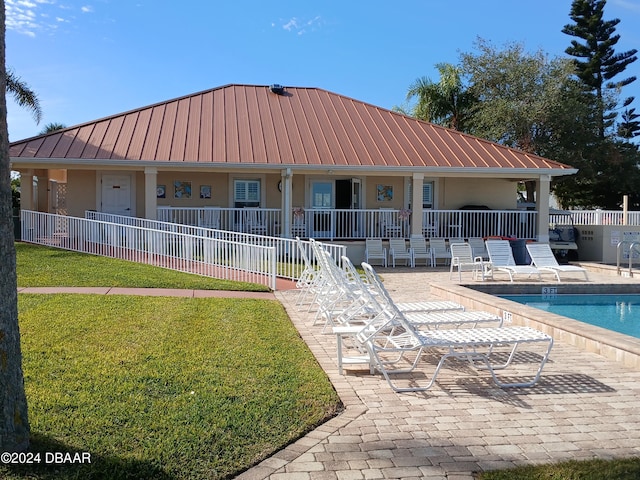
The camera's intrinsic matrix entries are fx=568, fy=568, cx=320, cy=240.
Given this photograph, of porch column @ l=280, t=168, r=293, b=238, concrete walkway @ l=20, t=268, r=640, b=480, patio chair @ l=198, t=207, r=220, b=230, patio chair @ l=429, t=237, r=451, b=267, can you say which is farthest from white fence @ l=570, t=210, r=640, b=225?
concrete walkway @ l=20, t=268, r=640, b=480

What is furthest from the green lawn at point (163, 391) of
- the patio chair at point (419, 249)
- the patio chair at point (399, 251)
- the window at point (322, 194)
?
the window at point (322, 194)

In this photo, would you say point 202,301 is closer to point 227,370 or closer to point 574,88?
point 227,370

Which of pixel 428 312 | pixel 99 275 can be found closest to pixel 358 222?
pixel 99 275

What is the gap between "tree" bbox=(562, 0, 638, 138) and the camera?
4016 centimetres

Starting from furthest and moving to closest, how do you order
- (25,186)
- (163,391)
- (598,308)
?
(25,186) → (598,308) → (163,391)

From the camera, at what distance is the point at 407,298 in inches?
455

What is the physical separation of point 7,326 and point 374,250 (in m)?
14.5

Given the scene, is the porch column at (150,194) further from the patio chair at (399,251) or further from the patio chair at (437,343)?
the patio chair at (437,343)

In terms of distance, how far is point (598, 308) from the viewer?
1186cm

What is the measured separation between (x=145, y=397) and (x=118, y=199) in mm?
15736

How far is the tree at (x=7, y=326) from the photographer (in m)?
3.62

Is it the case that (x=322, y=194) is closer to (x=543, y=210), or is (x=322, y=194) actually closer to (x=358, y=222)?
(x=358, y=222)

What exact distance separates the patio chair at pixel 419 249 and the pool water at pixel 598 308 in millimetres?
5028

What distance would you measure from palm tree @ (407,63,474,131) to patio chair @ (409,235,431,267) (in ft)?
48.7
